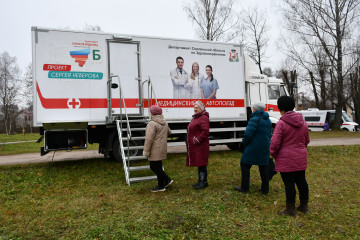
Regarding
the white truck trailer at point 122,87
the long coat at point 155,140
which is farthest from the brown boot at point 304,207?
the white truck trailer at point 122,87

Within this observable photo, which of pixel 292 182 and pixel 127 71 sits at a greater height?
pixel 127 71

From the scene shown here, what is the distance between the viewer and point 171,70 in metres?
9.24

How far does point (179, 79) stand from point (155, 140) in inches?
166

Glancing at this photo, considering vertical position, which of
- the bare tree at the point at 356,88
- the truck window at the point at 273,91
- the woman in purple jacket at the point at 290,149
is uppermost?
the bare tree at the point at 356,88

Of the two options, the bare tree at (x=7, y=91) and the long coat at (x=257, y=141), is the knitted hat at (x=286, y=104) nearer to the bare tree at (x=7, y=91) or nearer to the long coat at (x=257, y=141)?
the long coat at (x=257, y=141)

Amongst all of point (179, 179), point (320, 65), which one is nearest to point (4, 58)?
point (320, 65)

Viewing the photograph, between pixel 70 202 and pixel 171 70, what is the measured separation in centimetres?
534

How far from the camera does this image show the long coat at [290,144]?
4086 mm

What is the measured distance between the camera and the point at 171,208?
4.62 m

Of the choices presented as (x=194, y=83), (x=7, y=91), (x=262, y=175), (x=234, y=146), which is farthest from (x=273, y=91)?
(x=7, y=91)

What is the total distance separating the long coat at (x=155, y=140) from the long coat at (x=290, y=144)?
2.09 m

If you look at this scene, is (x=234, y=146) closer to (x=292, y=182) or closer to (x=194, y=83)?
(x=194, y=83)

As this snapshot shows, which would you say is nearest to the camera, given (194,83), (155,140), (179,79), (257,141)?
(257,141)

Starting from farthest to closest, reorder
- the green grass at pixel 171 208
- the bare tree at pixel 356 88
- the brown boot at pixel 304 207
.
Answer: the bare tree at pixel 356 88
the brown boot at pixel 304 207
the green grass at pixel 171 208
